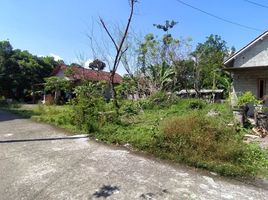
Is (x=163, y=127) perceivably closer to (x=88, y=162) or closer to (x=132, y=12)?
(x=88, y=162)

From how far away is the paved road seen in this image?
4695 millimetres

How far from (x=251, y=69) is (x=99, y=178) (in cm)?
998

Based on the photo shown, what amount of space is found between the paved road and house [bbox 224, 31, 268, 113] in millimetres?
8326

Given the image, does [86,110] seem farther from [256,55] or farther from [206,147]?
[256,55]

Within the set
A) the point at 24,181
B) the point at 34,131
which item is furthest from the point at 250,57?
the point at 24,181

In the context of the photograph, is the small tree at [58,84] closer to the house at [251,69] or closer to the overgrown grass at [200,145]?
the house at [251,69]

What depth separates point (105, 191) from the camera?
481 cm

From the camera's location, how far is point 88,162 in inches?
253

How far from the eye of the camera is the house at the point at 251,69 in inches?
516

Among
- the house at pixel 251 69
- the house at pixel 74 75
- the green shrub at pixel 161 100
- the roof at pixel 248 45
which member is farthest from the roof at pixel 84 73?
the house at pixel 251 69

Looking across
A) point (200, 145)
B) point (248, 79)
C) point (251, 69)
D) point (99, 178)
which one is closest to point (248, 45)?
point (248, 79)

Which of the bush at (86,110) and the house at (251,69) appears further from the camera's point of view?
the house at (251,69)

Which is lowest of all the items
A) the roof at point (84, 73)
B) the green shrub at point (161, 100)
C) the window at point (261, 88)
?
the green shrub at point (161, 100)

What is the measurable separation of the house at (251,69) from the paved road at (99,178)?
8326mm
